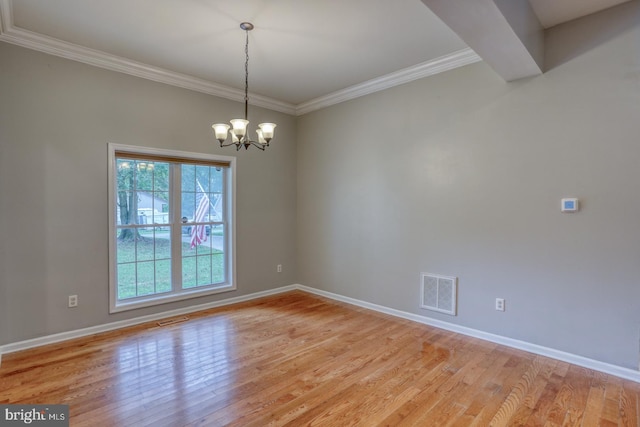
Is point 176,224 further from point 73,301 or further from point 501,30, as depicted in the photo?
point 501,30

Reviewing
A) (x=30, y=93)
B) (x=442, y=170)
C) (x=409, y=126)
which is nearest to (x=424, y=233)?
(x=442, y=170)

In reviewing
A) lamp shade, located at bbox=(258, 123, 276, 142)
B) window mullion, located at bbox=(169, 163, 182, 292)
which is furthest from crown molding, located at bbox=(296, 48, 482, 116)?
window mullion, located at bbox=(169, 163, 182, 292)

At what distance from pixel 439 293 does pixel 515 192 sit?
4.46 ft

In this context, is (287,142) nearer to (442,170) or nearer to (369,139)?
(369,139)

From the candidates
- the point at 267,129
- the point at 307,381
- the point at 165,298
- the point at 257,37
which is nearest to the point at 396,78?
the point at 257,37

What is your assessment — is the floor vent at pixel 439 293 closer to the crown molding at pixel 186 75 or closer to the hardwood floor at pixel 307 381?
the hardwood floor at pixel 307 381

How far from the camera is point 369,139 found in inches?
173

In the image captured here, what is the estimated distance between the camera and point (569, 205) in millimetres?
2861

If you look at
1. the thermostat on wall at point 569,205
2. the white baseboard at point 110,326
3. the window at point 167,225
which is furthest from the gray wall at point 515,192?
the window at point 167,225

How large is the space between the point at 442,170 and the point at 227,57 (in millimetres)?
2698

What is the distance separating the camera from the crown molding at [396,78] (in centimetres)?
345

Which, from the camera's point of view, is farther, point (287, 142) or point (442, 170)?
point (287, 142)

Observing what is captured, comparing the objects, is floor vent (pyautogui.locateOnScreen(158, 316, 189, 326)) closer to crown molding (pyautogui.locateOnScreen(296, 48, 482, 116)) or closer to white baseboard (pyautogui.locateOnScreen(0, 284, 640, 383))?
white baseboard (pyautogui.locateOnScreen(0, 284, 640, 383))

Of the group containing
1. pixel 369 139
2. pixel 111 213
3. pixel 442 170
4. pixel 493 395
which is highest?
pixel 369 139
